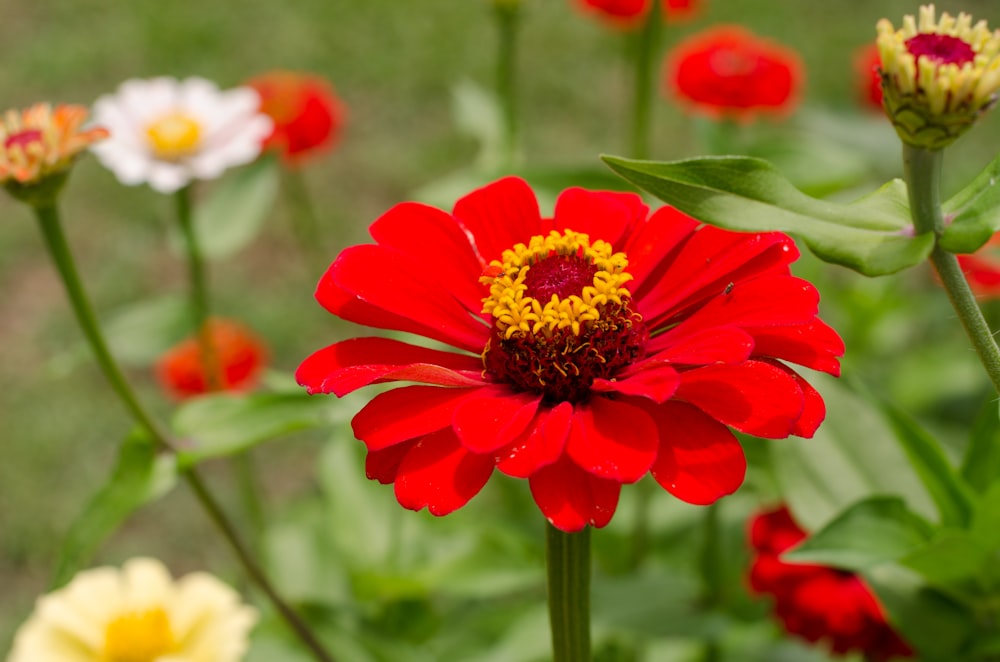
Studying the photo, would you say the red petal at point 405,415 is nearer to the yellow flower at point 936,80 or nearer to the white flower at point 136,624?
the yellow flower at point 936,80

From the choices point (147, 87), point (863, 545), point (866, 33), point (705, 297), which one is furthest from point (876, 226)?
point (866, 33)

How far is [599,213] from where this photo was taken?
74cm

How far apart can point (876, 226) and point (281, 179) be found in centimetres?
188

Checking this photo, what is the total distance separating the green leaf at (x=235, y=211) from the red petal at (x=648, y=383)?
93 centimetres

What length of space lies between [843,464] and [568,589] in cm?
45

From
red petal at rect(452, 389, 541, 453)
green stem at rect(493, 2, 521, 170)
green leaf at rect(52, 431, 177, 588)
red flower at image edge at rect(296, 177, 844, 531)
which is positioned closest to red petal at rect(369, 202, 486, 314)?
red flower at image edge at rect(296, 177, 844, 531)

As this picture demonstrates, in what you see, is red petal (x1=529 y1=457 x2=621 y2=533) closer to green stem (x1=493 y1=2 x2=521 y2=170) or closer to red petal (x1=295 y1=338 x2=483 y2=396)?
red petal (x1=295 y1=338 x2=483 y2=396)

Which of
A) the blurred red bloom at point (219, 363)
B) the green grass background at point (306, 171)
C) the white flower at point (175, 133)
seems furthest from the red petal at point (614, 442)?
the green grass background at point (306, 171)

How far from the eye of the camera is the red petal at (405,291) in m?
0.65

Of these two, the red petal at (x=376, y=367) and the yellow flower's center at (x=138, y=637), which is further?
the yellow flower's center at (x=138, y=637)

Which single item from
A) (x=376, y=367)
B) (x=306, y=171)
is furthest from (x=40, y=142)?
(x=306, y=171)

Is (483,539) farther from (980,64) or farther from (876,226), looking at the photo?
(980,64)

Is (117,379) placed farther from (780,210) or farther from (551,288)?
(780,210)

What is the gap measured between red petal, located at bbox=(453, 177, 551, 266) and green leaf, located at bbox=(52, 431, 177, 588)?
1.27 feet
